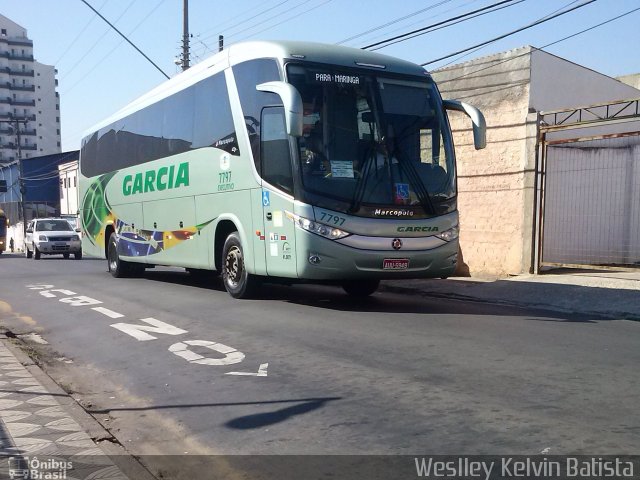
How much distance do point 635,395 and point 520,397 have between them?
0.91 meters

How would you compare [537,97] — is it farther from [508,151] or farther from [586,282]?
[586,282]

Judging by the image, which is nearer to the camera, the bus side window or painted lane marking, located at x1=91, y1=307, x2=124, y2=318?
the bus side window

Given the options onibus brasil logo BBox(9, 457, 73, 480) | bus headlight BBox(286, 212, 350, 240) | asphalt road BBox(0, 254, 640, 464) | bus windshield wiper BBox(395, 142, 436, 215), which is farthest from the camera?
bus windshield wiper BBox(395, 142, 436, 215)

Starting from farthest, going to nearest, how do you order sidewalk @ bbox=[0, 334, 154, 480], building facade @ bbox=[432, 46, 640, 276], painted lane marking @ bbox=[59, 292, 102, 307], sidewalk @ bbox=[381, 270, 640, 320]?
building facade @ bbox=[432, 46, 640, 276] → painted lane marking @ bbox=[59, 292, 102, 307] → sidewalk @ bbox=[381, 270, 640, 320] → sidewalk @ bbox=[0, 334, 154, 480]

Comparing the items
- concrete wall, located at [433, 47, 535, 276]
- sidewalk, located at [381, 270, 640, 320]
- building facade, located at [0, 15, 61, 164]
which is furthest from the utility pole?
building facade, located at [0, 15, 61, 164]

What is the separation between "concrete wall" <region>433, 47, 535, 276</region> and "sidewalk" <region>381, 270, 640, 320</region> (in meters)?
1.13

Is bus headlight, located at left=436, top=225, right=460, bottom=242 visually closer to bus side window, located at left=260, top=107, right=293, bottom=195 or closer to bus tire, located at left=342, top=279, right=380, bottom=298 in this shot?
bus tire, located at left=342, top=279, right=380, bottom=298

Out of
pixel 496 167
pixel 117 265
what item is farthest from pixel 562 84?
pixel 117 265

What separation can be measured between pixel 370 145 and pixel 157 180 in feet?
20.8

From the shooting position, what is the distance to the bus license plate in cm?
893

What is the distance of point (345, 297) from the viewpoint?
1156 cm

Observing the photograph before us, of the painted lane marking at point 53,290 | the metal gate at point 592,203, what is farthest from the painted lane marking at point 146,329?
the metal gate at point 592,203

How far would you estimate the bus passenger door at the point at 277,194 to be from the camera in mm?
8977

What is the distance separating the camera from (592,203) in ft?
49.2
